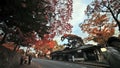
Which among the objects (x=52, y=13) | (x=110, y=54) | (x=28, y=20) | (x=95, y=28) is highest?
(x=95, y=28)

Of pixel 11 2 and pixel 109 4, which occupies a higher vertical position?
pixel 109 4

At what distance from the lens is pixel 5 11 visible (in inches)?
472

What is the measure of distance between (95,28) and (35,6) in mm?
33740

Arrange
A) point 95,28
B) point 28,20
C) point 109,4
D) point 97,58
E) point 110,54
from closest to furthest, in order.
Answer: point 110,54 < point 28,20 < point 109,4 < point 97,58 < point 95,28

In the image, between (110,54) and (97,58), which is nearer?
(110,54)

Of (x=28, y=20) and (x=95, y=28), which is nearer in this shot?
(x=28, y=20)

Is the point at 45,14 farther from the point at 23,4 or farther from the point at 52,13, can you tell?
the point at 23,4

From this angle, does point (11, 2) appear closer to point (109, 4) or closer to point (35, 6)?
point (35, 6)

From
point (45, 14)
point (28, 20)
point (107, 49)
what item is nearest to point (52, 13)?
point (45, 14)

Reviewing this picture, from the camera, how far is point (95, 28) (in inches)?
1759

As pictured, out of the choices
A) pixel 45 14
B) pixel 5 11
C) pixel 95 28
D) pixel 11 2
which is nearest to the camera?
pixel 11 2

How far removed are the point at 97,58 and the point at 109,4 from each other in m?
13.7

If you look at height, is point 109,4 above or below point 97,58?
above

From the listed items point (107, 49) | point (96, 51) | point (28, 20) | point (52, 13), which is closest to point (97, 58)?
point (96, 51)
